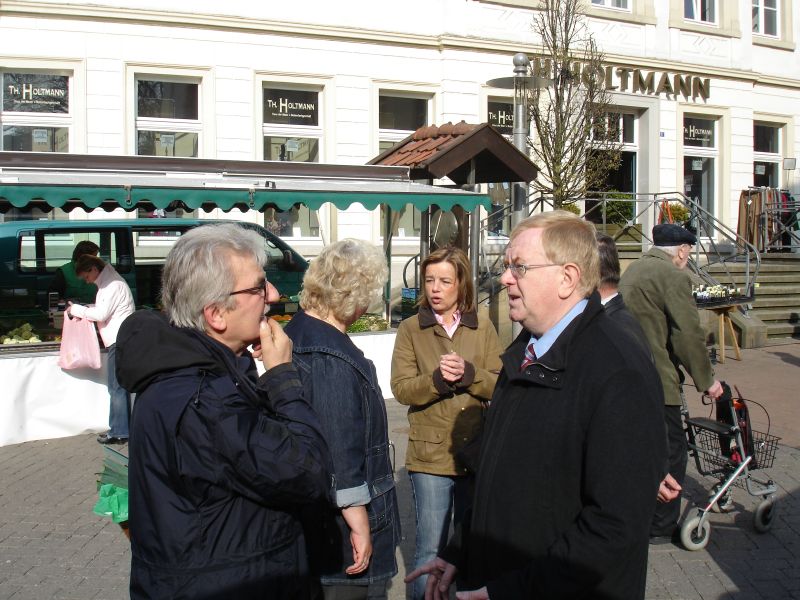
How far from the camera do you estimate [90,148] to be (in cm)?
1367

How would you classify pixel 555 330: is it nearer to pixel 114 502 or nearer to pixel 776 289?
pixel 114 502

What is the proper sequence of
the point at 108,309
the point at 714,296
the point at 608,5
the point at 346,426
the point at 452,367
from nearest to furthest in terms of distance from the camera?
1. the point at 346,426
2. the point at 452,367
3. the point at 108,309
4. the point at 714,296
5. the point at 608,5

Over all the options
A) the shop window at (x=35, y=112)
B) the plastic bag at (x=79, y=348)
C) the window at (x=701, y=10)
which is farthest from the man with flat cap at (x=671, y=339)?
the window at (x=701, y=10)

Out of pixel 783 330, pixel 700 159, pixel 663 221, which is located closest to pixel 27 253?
pixel 663 221

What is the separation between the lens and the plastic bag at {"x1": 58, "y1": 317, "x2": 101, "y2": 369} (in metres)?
7.91

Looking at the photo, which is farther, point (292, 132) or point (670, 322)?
point (292, 132)

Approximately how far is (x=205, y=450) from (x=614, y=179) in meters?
18.2

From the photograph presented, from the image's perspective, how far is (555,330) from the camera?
7.73ft

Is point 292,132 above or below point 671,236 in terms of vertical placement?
above

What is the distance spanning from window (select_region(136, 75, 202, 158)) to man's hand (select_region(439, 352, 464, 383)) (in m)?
11.8

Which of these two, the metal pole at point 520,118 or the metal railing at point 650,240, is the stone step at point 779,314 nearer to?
the metal railing at point 650,240

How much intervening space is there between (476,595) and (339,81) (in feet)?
45.7

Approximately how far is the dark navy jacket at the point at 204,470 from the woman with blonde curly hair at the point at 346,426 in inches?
26.5

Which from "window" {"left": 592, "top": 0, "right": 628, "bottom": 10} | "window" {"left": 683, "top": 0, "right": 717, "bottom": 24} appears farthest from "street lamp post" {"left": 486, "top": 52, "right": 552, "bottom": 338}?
"window" {"left": 683, "top": 0, "right": 717, "bottom": 24}
